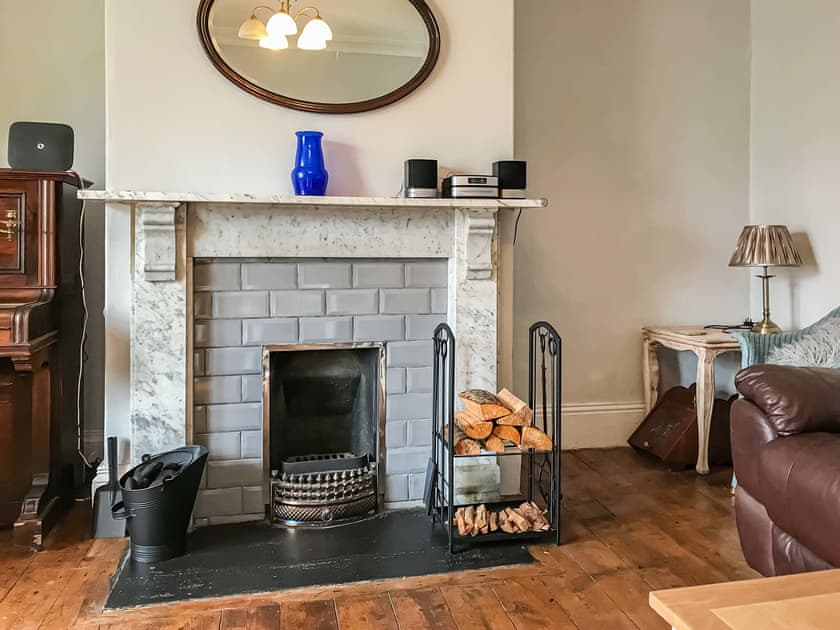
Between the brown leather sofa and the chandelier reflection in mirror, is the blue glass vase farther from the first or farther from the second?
the brown leather sofa

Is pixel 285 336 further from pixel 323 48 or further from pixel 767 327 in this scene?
pixel 767 327

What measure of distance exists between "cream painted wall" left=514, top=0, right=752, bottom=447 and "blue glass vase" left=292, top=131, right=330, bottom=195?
1.31 meters

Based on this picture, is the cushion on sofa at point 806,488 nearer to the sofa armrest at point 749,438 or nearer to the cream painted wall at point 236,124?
the sofa armrest at point 749,438

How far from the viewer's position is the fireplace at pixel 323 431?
105 inches

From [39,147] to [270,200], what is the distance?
1.08 m

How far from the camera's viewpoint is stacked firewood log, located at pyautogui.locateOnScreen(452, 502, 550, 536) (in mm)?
2471

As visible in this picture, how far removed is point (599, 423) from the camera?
3719mm

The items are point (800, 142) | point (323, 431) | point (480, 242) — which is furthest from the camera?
point (800, 142)

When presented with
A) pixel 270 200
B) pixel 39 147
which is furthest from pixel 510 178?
pixel 39 147

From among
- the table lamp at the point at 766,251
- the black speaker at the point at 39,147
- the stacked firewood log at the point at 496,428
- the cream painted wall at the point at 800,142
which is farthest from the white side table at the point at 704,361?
the black speaker at the point at 39,147

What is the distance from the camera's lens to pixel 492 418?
2.50 meters

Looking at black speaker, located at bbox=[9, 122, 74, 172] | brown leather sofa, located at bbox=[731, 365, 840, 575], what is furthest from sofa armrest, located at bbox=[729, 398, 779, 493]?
black speaker, located at bbox=[9, 122, 74, 172]

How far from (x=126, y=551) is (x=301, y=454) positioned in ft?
2.49

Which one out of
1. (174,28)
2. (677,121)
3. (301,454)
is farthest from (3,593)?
(677,121)
